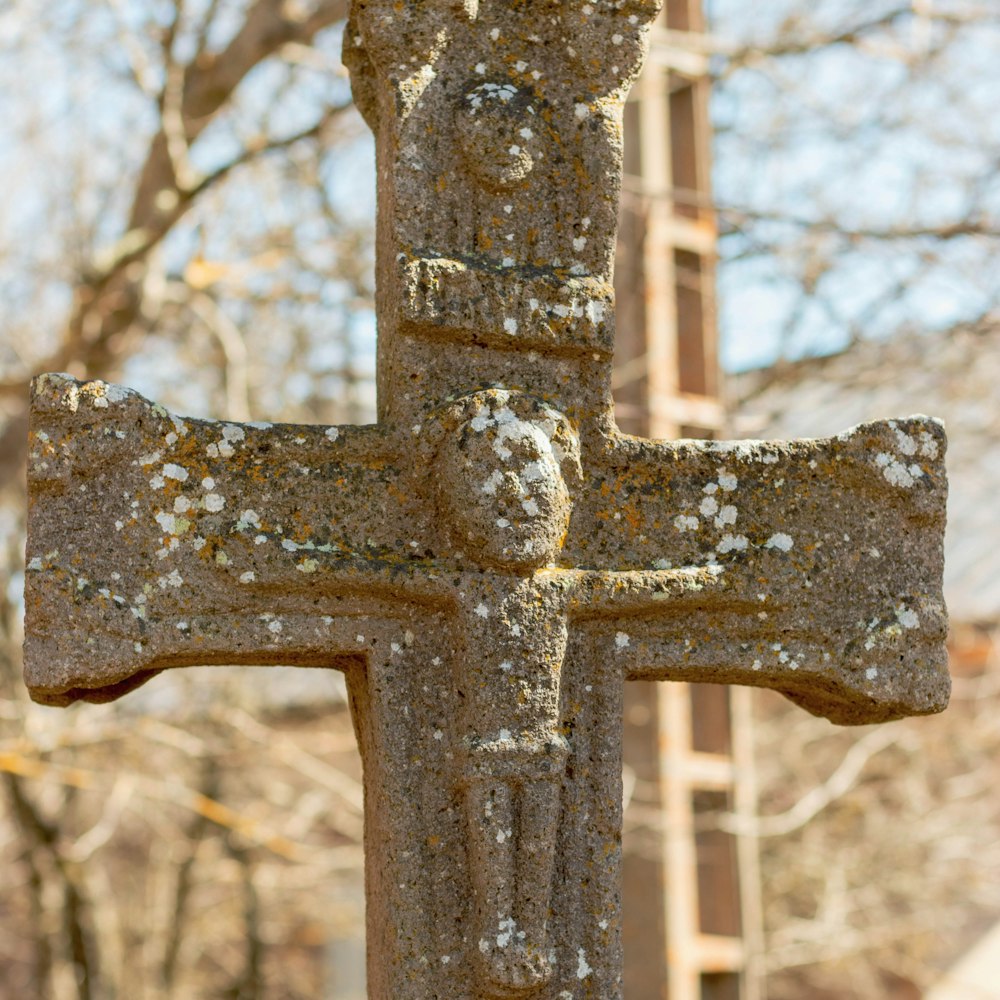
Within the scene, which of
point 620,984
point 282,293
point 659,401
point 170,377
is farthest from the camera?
point 170,377

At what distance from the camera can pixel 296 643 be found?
8.95 ft

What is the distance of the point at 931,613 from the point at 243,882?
29.3 feet

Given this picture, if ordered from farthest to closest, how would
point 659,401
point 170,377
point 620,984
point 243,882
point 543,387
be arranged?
1. point 243,882
2. point 170,377
3. point 659,401
4. point 543,387
5. point 620,984

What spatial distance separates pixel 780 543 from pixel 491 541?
61 cm

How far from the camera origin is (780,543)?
294 centimetres

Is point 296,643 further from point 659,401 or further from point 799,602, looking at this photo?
point 659,401

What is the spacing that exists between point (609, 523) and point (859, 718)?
68 cm

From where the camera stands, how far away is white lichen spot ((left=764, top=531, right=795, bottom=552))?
294cm

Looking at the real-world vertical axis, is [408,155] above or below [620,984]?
above

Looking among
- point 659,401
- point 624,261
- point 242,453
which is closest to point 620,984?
point 242,453

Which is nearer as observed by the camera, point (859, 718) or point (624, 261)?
point (859, 718)

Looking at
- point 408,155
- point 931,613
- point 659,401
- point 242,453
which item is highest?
point 659,401

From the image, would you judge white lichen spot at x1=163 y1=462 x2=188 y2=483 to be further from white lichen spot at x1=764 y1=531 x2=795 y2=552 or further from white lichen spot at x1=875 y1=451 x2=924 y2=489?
white lichen spot at x1=875 y1=451 x2=924 y2=489

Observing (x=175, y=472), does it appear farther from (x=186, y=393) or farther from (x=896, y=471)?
(x=186, y=393)
